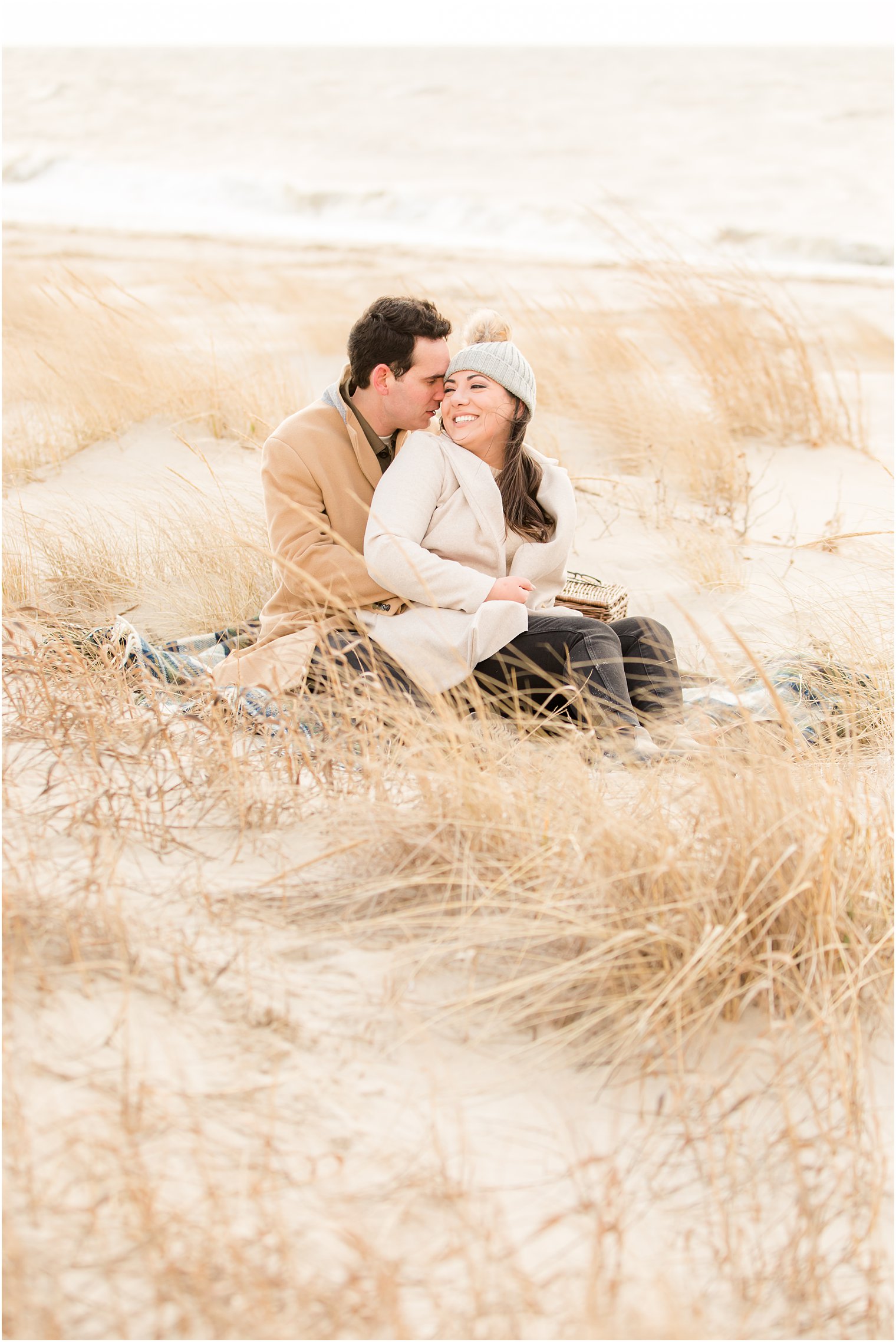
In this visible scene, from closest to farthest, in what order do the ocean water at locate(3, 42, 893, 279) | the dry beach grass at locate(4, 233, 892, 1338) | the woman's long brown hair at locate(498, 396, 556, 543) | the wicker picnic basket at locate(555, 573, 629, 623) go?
the dry beach grass at locate(4, 233, 892, 1338)
the woman's long brown hair at locate(498, 396, 556, 543)
the wicker picnic basket at locate(555, 573, 629, 623)
the ocean water at locate(3, 42, 893, 279)

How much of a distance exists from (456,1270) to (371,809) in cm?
105

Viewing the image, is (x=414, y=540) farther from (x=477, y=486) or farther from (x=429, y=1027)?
(x=429, y=1027)

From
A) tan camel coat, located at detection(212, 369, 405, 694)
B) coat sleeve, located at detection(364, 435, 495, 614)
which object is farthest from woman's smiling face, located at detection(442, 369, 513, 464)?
tan camel coat, located at detection(212, 369, 405, 694)

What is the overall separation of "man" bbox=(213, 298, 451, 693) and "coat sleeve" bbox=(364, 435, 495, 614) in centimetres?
13

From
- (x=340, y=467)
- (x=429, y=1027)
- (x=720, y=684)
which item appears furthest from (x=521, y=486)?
(x=429, y=1027)

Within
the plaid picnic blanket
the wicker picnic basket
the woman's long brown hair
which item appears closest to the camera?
the plaid picnic blanket

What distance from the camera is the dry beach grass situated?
4.79 ft

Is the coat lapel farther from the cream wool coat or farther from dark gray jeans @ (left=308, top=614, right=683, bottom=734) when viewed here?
dark gray jeans @ (left=308, top=614, right=683, bottom=734)

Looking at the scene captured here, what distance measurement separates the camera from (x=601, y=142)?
38.8m

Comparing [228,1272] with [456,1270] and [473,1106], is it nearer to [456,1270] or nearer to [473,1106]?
[456,1270]

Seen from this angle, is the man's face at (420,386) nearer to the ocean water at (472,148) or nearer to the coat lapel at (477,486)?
the coat lapel at (477,486)

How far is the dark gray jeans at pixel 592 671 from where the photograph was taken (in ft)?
10.4

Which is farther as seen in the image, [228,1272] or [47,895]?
[47,895]

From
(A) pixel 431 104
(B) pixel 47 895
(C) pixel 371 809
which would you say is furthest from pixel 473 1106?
(A) pixel 431 104
